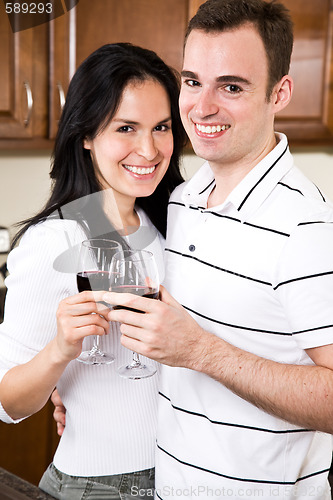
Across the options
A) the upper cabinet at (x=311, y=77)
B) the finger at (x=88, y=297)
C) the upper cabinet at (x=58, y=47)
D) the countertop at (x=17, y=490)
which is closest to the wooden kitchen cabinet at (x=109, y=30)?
the upper cabinet at (x=58, y=47)

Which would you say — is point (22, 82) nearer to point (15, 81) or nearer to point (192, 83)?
point (15, 81)

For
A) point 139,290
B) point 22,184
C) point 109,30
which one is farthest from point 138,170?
point 22,184

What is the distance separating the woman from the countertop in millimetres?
247

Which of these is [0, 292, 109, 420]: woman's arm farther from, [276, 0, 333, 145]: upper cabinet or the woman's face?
[276, 0, 333, 145]: upper cabinet

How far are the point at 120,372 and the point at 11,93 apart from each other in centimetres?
121

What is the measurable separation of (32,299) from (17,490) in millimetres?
392

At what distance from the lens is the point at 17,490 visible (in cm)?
93

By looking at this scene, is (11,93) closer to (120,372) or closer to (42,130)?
(42,130)

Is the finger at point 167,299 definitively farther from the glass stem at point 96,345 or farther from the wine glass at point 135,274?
the glass stem at point 96,345

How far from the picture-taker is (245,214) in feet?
4.01

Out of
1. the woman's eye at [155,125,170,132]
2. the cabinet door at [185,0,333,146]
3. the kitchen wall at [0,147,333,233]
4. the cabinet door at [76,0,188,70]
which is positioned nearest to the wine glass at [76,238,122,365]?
the woman's eye at [155,125,170,132]

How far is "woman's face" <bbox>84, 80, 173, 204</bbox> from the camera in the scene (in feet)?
4.58

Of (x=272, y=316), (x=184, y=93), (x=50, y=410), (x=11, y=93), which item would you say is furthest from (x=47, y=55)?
(x=272, y=316)

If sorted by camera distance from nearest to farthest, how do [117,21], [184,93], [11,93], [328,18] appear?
1. [184,93]
2. [11,93]
3. [117,21]
4. [328,18]
